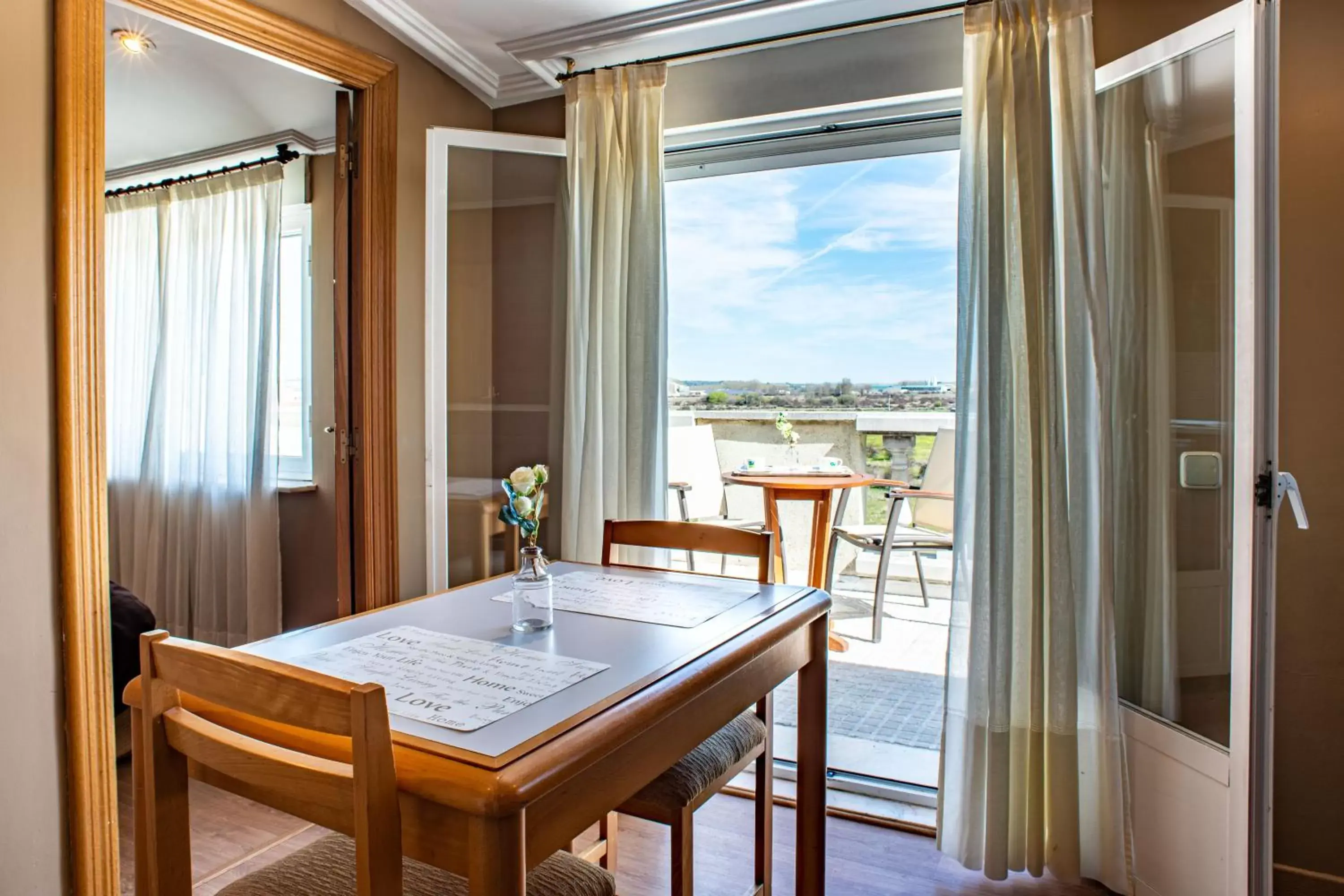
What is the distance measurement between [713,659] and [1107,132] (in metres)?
1.75

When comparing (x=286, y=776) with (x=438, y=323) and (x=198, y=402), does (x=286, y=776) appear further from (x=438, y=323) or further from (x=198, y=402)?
(x=198, y=402)

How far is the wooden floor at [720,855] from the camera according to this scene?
2133mm

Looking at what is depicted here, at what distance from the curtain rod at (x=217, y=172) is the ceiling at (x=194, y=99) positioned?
6cm

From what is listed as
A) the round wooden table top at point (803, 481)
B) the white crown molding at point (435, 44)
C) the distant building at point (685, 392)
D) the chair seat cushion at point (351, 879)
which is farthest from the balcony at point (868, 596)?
the chair seat cushion at point (351, 879)

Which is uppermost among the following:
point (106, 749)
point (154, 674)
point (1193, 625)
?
point (154, 674)

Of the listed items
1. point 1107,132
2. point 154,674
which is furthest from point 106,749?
point 1107,132

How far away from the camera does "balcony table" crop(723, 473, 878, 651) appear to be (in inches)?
141

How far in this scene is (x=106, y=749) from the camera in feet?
6.26

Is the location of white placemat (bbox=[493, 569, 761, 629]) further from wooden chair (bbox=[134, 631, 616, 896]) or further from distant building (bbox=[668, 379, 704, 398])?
distant building (bbox=[668, 379, 704, 398])

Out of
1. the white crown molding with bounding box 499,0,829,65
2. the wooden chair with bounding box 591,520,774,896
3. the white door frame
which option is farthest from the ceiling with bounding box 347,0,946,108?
the wooden chair with bounding box 591,520,774,896

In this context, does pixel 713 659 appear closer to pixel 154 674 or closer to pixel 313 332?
pixel 154 674

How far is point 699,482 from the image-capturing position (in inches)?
167

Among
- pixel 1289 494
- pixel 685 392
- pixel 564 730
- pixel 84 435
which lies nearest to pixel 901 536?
pixel 685 392

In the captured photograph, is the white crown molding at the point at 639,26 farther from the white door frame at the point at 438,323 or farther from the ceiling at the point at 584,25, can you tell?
the white door frame at the point at 438,323
